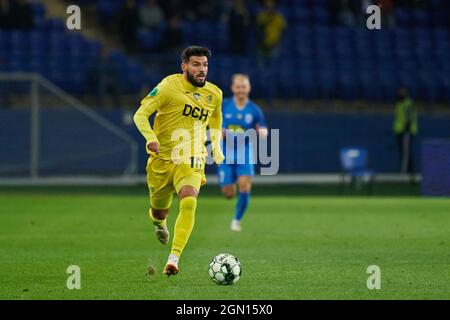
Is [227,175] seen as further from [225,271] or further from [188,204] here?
[225,271]

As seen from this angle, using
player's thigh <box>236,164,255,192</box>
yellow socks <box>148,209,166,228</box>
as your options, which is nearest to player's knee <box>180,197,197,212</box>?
yellow socks <box>148,209,166,228</box>

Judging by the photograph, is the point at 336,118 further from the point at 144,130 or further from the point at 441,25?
the point at 144,130

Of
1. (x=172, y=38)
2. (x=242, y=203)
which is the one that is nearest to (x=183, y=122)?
(x=242, y=203)

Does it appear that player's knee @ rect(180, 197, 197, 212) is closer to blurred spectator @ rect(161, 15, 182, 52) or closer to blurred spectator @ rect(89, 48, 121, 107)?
Answer: blurred spectator @ rect(89, 48, 121, 107)

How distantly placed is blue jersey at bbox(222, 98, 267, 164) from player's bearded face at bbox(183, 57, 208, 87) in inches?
214

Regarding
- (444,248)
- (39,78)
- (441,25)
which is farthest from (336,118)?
(444,248)

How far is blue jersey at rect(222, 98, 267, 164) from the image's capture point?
56.2 ft

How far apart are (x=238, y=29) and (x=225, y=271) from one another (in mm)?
20784

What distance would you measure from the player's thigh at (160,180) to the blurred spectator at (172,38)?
17774 millimetres

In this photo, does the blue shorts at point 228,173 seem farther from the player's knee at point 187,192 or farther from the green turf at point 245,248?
the player's knee at point 187,192

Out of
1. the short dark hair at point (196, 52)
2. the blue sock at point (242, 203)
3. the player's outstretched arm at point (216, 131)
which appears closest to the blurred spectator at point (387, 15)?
the blue sock at point (242, 203)

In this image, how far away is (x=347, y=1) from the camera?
32344 mm

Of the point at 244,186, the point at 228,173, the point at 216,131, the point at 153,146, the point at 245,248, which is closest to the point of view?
the point at 153,146

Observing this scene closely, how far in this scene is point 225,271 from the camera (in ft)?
34.0
